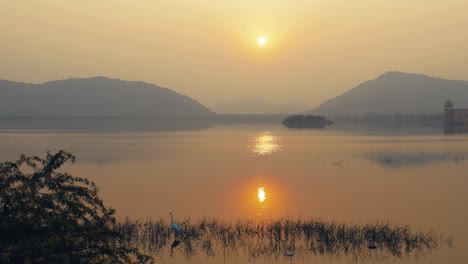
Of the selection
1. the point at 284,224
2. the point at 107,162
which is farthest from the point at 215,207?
the point at 107,162

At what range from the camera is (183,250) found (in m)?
22.6

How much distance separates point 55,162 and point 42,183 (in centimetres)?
87

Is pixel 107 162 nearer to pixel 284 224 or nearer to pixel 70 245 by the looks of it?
pixel 284 224

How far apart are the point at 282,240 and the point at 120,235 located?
11.9 metres

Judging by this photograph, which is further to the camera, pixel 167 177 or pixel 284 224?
pixel 167 177

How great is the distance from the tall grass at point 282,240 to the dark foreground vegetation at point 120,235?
4cm

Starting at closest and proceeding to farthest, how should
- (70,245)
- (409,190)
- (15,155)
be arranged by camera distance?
(70,245) < (409,190) < (15,155)

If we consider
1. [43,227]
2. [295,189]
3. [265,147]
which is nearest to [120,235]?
[43,227]

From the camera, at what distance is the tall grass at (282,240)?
22453 millimetres

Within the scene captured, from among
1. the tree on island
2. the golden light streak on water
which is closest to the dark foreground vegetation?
the tree on island

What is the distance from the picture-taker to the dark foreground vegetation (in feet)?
40.2

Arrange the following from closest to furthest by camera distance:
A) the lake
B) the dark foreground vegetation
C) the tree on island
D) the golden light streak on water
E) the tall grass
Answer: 1. the tree on island
2. the dark foreground vegetation
3. the tall grass
4. the lake
5. the golden light streak on water

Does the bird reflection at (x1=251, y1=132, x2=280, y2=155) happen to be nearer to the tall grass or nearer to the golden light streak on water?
the golden light streak on water

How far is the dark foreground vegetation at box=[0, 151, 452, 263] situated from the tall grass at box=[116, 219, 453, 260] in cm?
4
